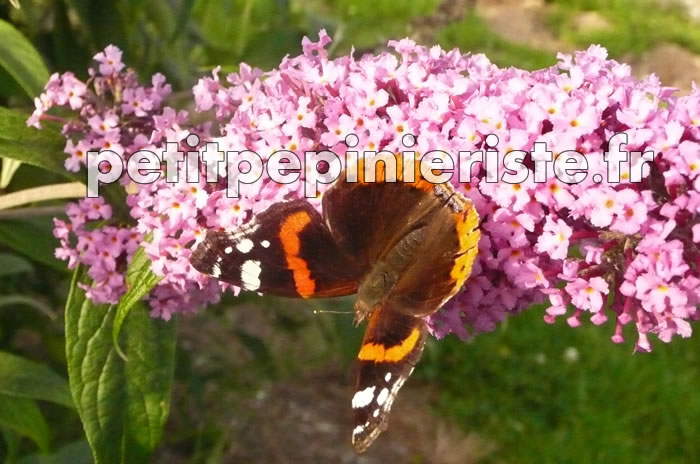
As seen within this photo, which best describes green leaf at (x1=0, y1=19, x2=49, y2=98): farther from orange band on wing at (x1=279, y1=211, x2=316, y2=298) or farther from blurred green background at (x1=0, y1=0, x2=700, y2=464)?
orange band on wing at (x1=279, y1=211, x2=316, y2=298)

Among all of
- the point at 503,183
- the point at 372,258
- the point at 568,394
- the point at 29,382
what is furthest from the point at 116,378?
the point at 568,394

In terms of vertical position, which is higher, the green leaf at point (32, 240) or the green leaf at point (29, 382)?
the green leaf at point (32, 240)

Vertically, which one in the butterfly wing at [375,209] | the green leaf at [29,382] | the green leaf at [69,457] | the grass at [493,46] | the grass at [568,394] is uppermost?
the grass at [493,46]

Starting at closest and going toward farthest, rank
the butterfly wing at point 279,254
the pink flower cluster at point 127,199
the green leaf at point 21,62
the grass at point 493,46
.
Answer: the butterfly wing at point 279,254
the pink flower cluster at point 127,199
the green leaf at point 21,62
the grass at point 493,46

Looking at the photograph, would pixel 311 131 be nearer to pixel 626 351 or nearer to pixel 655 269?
pixel 655 269

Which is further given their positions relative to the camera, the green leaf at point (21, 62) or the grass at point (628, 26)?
the grass at point (628, 26)

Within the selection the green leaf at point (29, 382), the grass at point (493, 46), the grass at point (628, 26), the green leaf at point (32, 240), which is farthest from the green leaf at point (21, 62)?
the grass at point (628, 26)

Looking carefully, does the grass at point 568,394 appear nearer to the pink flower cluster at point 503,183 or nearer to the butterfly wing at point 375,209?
the butterfly wing at point 375,209

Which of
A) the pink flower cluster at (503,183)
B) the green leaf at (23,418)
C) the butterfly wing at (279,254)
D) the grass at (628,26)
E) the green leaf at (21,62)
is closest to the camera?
the pink flower cluster at (503,183)

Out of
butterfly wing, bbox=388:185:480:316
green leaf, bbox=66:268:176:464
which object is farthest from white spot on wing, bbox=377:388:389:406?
green leaf, bbox=66:268:176:464
